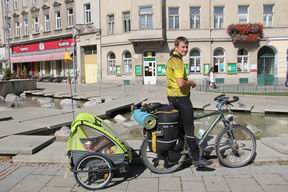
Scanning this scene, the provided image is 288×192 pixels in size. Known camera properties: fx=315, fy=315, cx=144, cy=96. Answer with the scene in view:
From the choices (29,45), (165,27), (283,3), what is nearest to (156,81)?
(165,27)

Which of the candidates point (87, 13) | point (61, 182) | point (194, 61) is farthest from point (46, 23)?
point (61, 182)

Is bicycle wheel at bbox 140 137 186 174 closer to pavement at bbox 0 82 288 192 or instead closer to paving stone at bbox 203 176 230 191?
pavement at bbox 0 82 288 192

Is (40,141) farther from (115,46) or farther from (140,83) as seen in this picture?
(115,46)

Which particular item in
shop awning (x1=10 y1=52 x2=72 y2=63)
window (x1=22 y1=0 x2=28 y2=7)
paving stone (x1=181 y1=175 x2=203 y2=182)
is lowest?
paving stone (x1=181 y1=175 x2=203 y2=182)

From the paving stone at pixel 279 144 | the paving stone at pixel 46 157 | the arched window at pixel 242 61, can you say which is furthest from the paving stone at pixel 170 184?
the arched window at pixel 242 61

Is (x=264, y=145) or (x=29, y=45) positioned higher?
(x=29, y=45)

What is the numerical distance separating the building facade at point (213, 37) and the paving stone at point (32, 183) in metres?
23.9

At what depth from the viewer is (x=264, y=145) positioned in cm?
605

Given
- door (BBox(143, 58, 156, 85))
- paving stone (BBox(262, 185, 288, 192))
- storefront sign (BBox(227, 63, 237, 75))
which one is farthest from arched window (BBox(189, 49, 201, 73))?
paving stone (BBox(262, 185, 288, 192))

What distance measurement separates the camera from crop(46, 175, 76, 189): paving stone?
453 centimetres

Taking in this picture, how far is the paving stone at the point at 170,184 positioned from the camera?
171 inches

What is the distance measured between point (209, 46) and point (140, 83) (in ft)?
23.3

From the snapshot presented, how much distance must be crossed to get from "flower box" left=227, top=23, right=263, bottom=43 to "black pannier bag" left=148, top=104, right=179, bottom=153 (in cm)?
2503

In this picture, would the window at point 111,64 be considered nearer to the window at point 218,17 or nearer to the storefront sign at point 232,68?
the window at point 218,17
